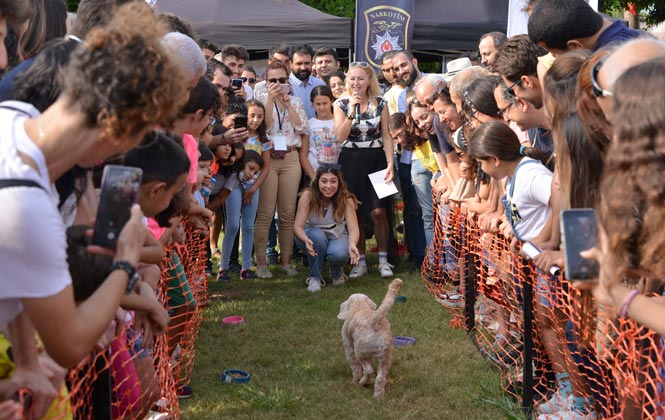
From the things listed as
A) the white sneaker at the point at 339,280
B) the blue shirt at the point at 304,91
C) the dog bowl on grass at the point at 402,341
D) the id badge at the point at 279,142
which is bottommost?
the white sneaker at the point at 339,280

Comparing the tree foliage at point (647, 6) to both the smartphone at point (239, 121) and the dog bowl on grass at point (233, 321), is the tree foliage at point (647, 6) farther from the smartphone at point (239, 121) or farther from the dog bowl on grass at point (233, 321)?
the dog bowl on grass at point (233, 321)

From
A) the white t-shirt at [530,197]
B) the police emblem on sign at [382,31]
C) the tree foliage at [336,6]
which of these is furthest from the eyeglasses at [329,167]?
the tree foliage at [336,6]

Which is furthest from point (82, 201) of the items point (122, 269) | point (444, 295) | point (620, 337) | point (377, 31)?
point (377, 31)

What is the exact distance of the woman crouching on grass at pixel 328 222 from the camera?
7.66 metres

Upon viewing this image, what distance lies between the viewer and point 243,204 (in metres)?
8.05

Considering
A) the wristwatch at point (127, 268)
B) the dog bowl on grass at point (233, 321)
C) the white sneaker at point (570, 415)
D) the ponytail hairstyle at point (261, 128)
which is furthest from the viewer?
the ponytail hairstyle at point (261, 128)

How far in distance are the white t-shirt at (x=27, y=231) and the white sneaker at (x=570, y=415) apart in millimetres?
2475

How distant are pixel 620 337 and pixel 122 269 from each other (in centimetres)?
169

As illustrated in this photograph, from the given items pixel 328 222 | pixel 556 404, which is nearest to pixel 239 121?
pixel 328 222

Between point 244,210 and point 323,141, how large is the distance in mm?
1113

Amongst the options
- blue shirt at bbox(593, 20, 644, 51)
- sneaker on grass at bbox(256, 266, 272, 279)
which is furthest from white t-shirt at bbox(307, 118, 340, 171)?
blue shirt at bbox(593, 20, 644, 51)

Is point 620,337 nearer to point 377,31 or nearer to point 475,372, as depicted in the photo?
point 475,372

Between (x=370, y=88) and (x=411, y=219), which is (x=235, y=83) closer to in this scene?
(x=370, y=88)

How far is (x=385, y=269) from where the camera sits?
26.3 ft
